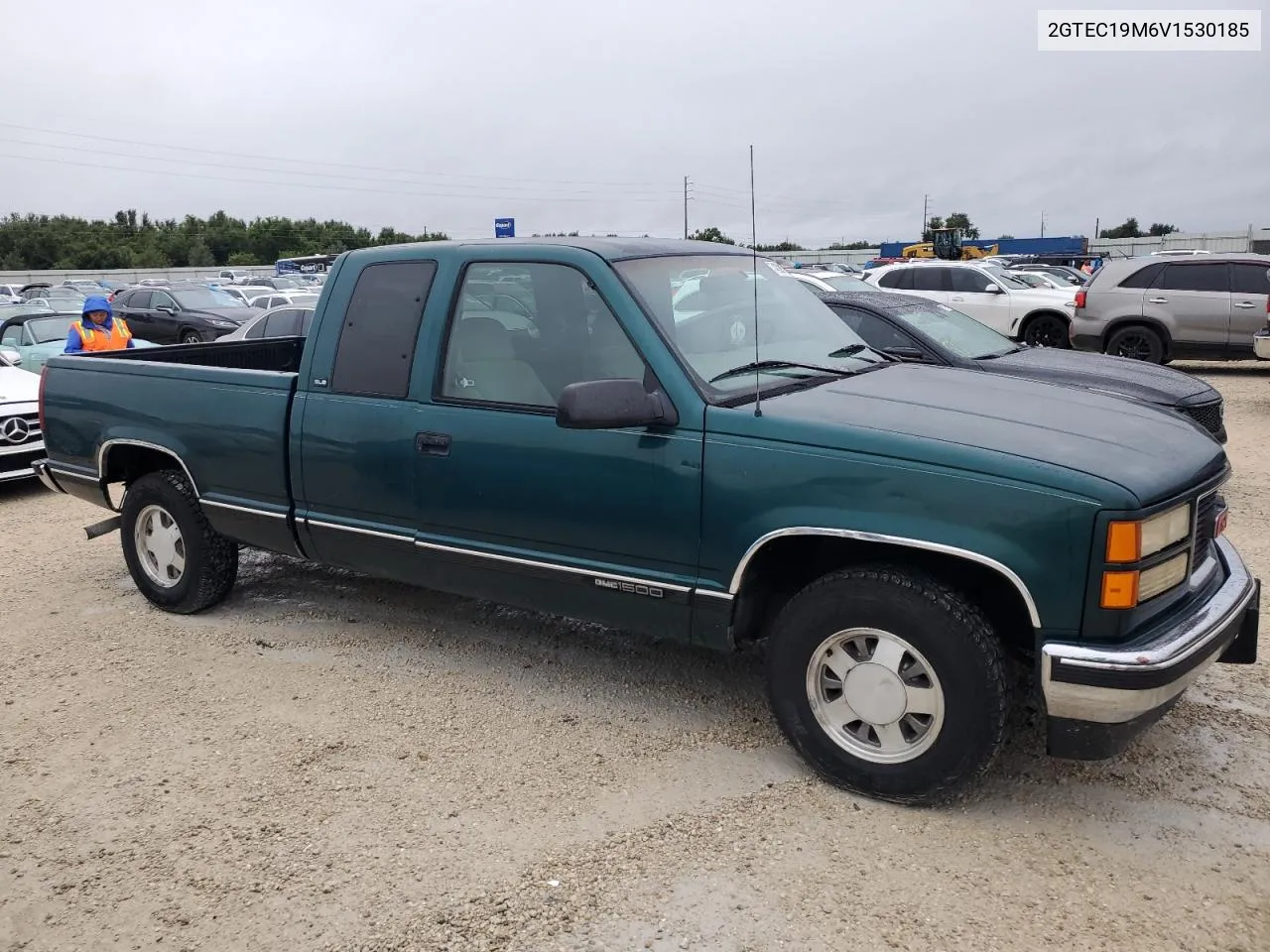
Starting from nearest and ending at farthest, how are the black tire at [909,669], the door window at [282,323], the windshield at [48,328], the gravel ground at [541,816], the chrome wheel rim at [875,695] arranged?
the gravel ground at [541,816] < the black tire at [909,669] < the chrome wheel rim at [875,695] < the door window at [282,323] < the windshield at [48,328]

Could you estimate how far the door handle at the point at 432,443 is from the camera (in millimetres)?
4145

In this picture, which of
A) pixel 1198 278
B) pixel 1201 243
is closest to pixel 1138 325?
pixel 1198 278

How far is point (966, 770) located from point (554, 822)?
1349 mm

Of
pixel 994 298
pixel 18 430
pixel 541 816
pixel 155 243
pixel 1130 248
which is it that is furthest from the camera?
pixel 155 243

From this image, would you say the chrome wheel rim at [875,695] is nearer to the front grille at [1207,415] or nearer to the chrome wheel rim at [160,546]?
the chrome wheel rim at [160,546]

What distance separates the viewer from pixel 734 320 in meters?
4.17

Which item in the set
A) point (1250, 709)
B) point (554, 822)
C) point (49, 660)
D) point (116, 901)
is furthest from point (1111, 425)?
point (49, 660)

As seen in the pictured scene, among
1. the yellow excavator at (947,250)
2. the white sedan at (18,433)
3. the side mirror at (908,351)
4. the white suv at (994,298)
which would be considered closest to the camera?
the side mirror at (908,351)

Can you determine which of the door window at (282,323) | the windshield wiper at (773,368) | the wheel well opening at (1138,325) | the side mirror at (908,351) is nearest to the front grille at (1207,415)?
the side mirror at (908,351)

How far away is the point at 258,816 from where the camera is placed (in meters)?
3.51

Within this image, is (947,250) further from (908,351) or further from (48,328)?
(908,351)

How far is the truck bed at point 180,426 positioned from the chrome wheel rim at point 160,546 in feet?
0.96

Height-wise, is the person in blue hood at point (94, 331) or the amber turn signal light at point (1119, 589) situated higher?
the person in blue hood at point (94, 331)

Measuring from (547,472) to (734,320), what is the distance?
999 mm
